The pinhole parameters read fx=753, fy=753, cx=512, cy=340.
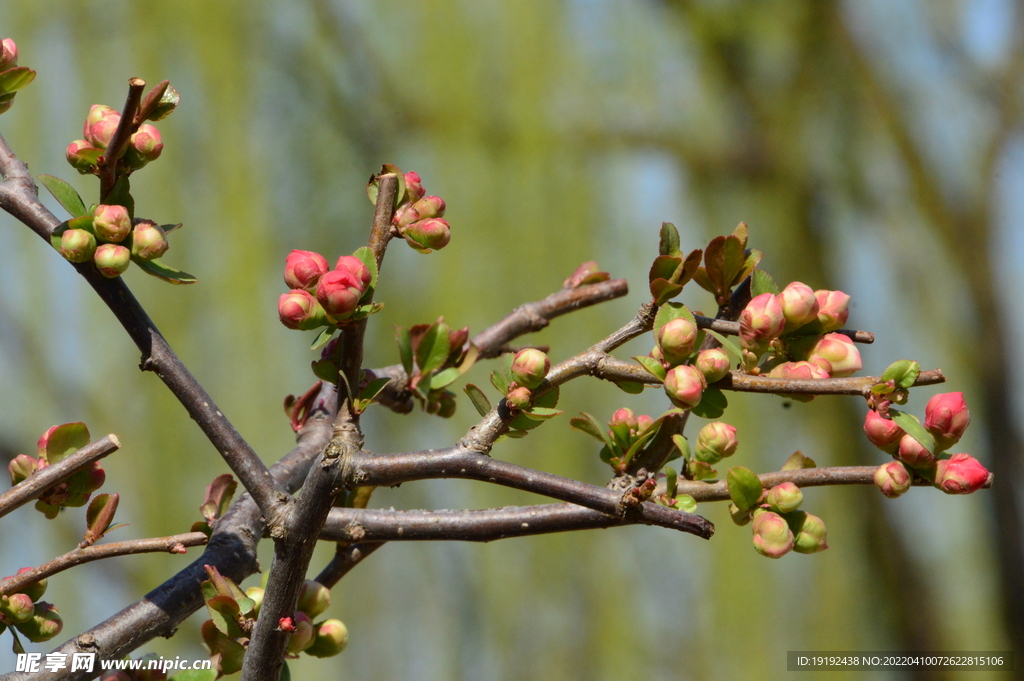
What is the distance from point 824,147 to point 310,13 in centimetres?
77

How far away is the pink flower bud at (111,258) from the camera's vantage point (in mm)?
186

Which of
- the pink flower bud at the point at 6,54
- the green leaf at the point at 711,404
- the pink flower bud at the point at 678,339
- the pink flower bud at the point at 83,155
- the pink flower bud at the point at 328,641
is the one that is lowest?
the pink flower bud at the point at 328,641

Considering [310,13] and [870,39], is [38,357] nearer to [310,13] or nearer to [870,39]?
[310,13]

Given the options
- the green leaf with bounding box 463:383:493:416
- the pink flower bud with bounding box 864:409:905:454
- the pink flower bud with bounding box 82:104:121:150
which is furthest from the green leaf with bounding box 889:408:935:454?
the pink flower bud with bounding box 82:104:121:150

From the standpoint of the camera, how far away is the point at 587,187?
1003 mm

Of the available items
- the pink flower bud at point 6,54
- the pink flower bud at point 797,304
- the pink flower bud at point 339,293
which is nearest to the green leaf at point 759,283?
the pink flower bud at point 797,304

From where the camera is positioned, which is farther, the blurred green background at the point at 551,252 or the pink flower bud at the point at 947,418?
the blurred green background at the point at 551,252

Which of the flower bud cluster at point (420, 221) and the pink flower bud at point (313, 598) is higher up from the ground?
the flower bud cluster at point (420, 221)

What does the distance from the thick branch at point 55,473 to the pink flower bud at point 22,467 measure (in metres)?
0.02

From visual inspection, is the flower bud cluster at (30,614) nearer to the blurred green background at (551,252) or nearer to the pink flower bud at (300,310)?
the pink flower bud at (300,310)

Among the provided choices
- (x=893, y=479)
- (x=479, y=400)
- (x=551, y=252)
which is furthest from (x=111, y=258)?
(x=551, y=252)

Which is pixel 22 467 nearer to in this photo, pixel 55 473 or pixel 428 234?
pixel 55 473

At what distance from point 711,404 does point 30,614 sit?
20cm

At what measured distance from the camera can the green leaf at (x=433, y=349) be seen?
0.79 feet
